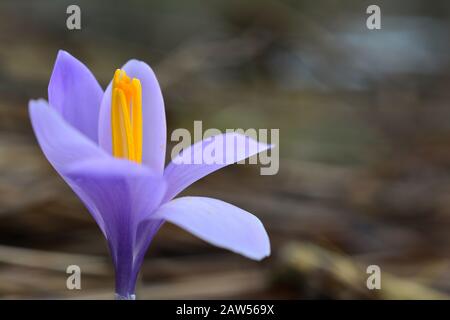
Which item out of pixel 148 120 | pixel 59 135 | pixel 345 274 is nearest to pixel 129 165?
pixel 59 135

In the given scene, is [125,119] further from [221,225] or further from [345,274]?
[345,274]

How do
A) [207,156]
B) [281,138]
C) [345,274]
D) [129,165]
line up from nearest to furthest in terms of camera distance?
[129,165] < [207,156] < [345,274] < [281,138]

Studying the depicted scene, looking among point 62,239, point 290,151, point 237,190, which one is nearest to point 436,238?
point 237,190

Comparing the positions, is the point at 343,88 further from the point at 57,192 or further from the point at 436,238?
the point at 57,192

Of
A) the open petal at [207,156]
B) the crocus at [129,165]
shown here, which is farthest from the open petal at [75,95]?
the open petal at [207,156]

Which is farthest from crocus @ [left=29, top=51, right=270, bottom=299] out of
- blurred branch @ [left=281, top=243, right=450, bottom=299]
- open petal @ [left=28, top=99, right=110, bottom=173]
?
blurred branch @ [left=281, top=243, right=450, bottom=299]

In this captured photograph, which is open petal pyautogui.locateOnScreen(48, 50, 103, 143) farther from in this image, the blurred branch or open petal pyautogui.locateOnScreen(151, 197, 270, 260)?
the blurred branch
